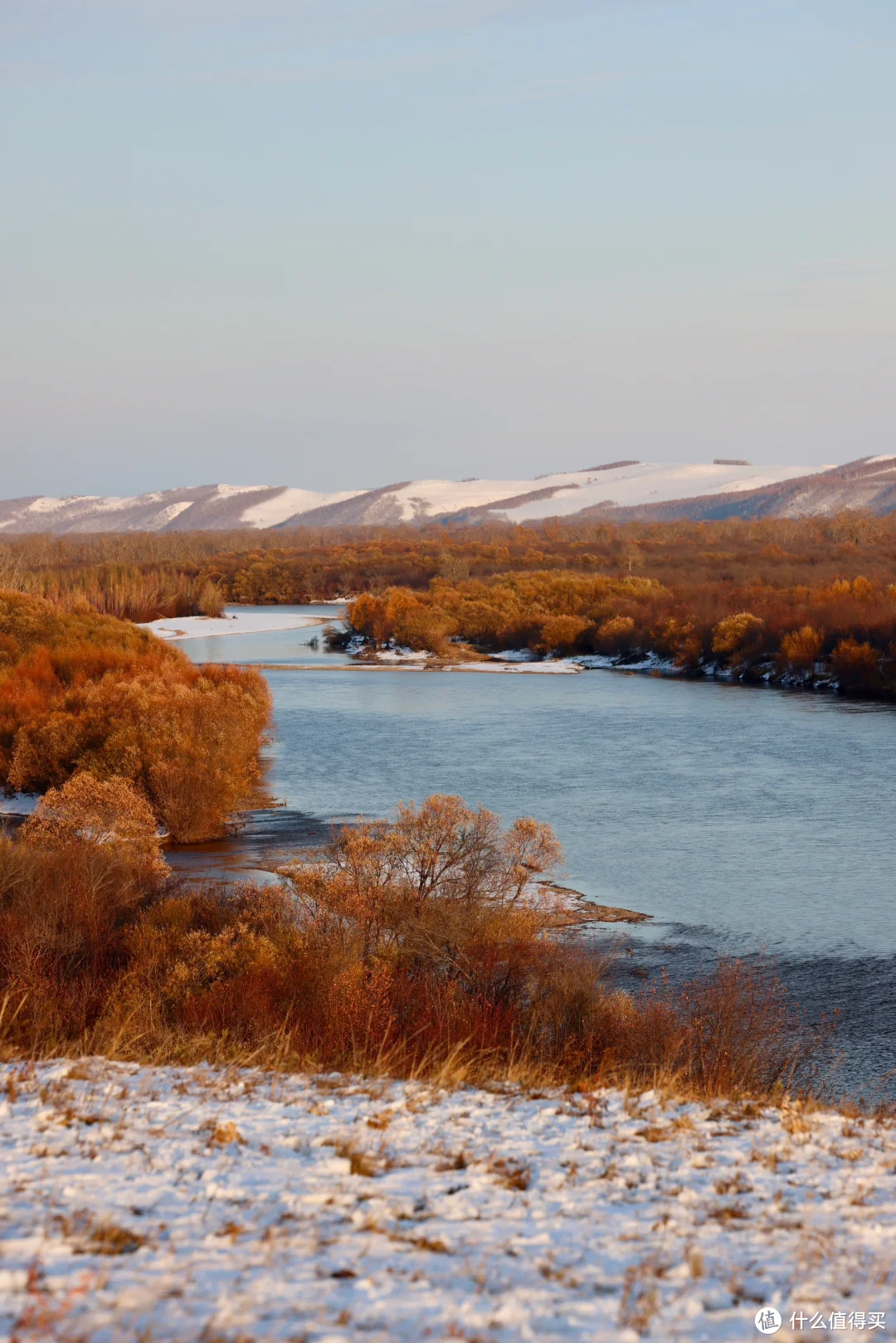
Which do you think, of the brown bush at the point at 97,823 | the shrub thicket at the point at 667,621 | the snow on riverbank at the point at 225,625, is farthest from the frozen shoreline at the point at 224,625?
the brown bush at the point at 97,823

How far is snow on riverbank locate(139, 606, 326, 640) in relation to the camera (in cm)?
5791

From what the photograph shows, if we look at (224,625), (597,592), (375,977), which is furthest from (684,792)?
(224,625)

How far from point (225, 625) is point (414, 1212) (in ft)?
195

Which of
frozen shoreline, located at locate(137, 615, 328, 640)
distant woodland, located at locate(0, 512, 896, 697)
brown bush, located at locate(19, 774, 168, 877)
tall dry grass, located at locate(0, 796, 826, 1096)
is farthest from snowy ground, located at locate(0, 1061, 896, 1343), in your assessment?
frozen shoreline, located at locate(137, 615, 328, 640)

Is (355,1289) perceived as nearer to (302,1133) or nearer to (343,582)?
(302,1133)

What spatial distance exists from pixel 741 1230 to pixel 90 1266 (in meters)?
2.24

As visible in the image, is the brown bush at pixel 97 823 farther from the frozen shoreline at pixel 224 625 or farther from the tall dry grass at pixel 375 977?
the frozen shoreline at pixel 224 625

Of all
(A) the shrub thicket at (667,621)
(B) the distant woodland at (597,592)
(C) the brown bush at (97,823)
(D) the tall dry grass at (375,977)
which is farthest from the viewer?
(B) the distant woodland at (597,592)

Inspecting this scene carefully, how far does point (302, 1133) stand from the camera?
17.3 ft

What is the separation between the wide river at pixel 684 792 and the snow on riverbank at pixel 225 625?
2060cm

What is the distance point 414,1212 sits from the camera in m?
4.48

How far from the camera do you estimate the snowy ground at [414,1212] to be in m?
3.66

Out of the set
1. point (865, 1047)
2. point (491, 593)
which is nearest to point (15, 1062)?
point (865, 1047)

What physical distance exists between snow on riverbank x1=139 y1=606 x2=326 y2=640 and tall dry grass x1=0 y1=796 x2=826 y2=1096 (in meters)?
43.4
